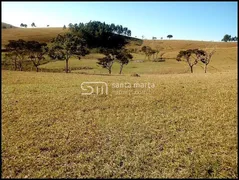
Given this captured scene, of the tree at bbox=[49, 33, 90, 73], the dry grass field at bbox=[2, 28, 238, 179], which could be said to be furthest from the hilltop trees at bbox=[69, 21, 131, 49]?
the dry grass field at bbox=[2, 28, 238, 179]

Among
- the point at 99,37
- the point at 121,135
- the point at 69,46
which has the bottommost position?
the point at 121,135

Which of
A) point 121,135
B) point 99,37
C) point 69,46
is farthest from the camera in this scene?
point 99,37

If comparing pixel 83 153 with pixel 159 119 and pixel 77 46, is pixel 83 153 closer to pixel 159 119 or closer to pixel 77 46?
pixel 159 119

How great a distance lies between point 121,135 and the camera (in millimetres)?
13500

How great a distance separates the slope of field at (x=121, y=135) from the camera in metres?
10.2

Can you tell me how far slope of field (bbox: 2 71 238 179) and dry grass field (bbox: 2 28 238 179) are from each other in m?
0.04

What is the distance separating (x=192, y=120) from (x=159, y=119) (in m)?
2.16

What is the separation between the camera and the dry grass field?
33.5ft

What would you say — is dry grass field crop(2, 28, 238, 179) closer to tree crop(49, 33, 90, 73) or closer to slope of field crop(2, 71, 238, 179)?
slope of field crop(2, 71, 238, 179)

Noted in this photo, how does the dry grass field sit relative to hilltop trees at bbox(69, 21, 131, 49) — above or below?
below

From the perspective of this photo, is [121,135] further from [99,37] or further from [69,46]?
[99,37]

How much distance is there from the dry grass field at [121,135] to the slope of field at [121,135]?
4 centimetres

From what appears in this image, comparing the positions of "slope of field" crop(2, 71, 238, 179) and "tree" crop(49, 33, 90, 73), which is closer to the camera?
"slope of field" crop(2, 71, 238, 179)

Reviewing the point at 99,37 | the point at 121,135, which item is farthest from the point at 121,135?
the point at 99,37
